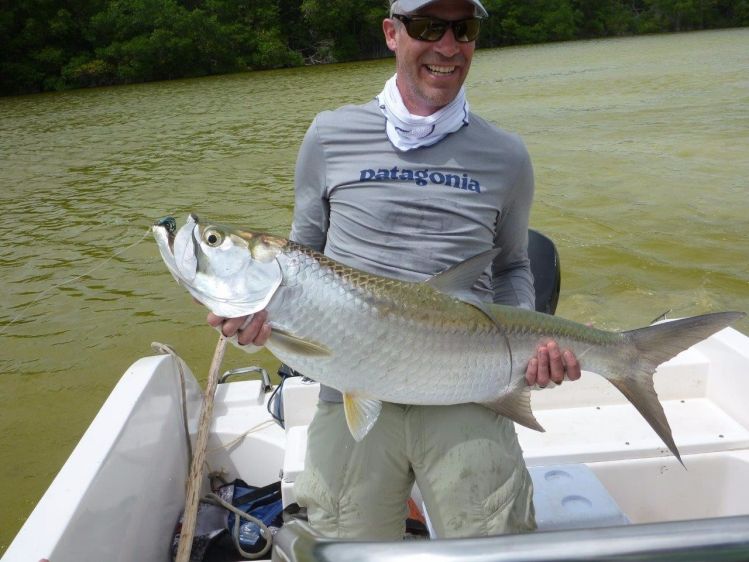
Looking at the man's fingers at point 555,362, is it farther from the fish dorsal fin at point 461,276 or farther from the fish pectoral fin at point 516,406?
the fish dorsal fin at point 461,276

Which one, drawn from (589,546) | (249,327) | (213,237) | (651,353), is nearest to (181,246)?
(213,237)

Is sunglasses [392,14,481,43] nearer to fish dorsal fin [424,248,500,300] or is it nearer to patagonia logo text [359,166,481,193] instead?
patagonia logo text [359,166,481,193]

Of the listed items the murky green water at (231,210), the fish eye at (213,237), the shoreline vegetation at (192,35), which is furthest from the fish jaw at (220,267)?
the shoreline vegetation at (192,35)

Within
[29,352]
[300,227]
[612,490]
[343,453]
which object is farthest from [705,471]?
[29,352]

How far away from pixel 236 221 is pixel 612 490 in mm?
9734

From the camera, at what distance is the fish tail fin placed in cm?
254

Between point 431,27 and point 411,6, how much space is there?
120 mm

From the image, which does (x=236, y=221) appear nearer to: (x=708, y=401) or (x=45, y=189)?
(x=45, y=189)

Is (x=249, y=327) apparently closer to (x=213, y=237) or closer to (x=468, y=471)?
(x=213, y=237)

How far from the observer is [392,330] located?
238cm

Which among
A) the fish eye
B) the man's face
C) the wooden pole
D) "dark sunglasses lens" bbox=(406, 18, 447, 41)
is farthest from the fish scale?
"dark sunglasses lens" bbox=(406, 18, 447, 41)

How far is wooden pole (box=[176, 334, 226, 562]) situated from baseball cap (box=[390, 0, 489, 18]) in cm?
150

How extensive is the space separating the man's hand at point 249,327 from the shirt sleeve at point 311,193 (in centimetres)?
77

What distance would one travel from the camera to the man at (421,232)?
2529 mm
